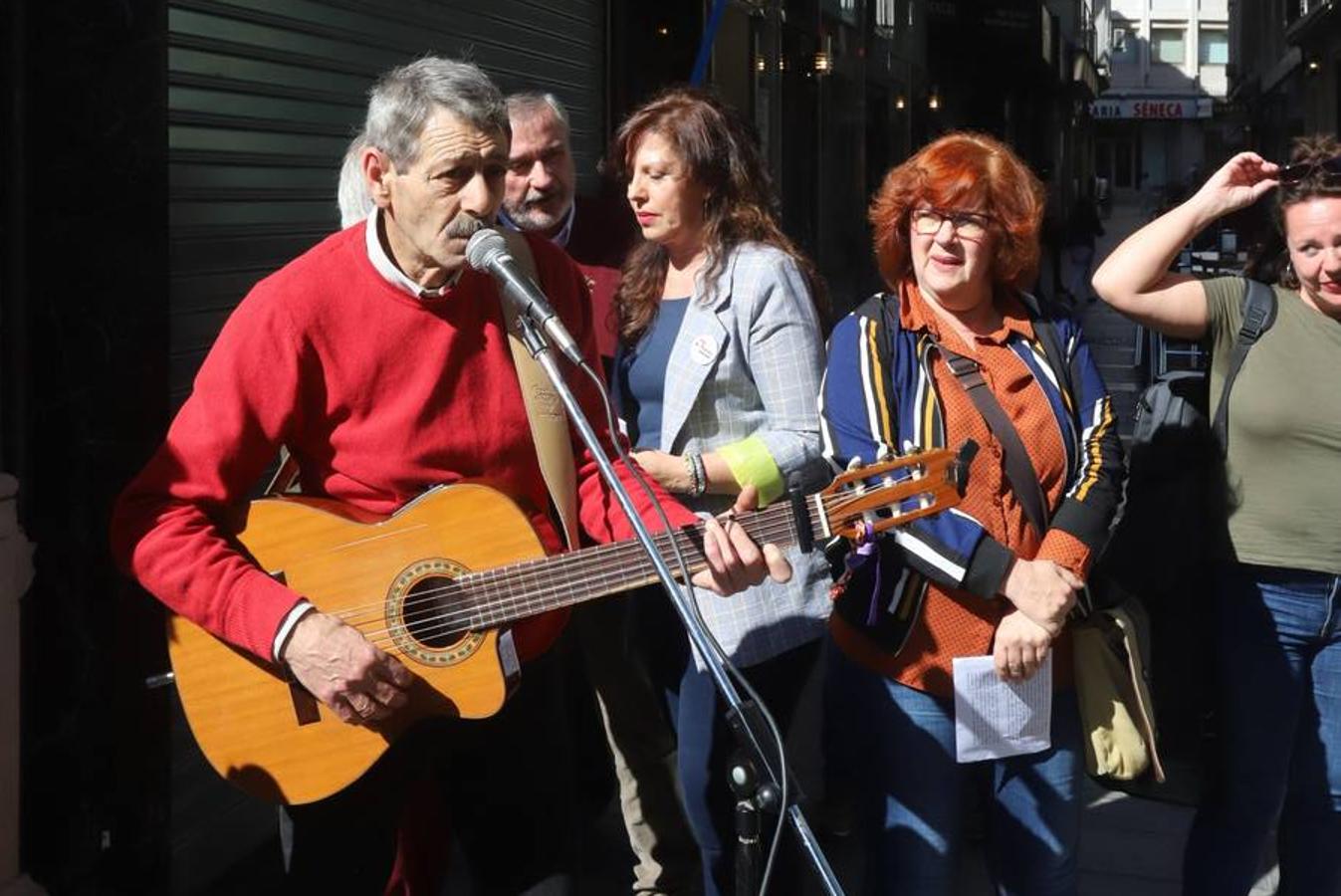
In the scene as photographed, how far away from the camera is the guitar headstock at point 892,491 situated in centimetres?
295

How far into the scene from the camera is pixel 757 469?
3572 mm

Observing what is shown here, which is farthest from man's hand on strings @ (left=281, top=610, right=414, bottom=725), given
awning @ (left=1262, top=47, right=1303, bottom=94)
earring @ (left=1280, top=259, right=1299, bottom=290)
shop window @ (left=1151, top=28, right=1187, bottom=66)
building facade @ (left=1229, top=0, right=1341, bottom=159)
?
shop window @ (left=1151, top=28, right=1187, bottom=66)

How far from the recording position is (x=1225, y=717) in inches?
145

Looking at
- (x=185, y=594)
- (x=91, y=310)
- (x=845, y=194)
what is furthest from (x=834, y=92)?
(x=185, y=594)

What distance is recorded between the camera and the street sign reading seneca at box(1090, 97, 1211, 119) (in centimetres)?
8294

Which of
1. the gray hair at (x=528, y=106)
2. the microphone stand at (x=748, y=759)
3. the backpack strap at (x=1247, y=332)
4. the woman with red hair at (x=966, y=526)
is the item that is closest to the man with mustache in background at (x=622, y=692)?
the gray hair at (x=528, y=106)

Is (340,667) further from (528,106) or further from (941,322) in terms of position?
(528,106)

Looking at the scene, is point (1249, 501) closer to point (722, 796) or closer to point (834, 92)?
point (722, 796)

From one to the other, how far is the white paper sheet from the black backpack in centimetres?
47

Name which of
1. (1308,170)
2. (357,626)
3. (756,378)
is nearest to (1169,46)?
(1308,170)

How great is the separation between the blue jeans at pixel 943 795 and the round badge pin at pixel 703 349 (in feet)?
2.50

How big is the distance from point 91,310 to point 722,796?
69.5 inches

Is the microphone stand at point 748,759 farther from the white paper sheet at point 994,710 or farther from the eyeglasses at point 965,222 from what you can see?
the eyeglasses at point 965,222

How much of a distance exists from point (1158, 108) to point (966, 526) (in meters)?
85.1
